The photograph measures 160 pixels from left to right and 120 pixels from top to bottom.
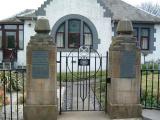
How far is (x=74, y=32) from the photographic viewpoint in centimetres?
2686

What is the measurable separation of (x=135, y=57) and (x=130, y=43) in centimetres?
37

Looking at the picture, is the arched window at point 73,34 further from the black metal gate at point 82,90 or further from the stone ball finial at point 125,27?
the stone ball finial at point 125,27

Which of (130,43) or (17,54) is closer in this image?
(130,43)

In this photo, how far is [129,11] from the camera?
29.7 meters

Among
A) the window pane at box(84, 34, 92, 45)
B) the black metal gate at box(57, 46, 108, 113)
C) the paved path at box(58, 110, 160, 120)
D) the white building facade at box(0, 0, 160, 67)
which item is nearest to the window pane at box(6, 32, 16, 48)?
the white building facade at box(0, 0, 160, 67)

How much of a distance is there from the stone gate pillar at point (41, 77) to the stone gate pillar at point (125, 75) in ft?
4.84

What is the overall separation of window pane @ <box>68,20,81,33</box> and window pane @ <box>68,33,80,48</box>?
0.27 m

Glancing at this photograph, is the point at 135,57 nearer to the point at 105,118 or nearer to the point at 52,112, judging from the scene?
the point at 105,118

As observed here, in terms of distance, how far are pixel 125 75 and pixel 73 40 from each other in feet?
55.6

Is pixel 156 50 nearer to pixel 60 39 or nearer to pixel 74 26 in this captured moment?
pixel 74 26

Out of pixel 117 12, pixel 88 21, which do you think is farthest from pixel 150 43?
pixel 88 21

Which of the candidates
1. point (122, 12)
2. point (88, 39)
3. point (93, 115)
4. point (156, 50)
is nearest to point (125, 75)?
point (93, 115)

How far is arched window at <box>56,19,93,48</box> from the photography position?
26859mm

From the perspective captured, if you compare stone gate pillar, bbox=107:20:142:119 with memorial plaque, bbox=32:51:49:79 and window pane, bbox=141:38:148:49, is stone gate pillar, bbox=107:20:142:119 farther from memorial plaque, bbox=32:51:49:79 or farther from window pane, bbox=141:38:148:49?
window pane, bbox=141:38:148:49
